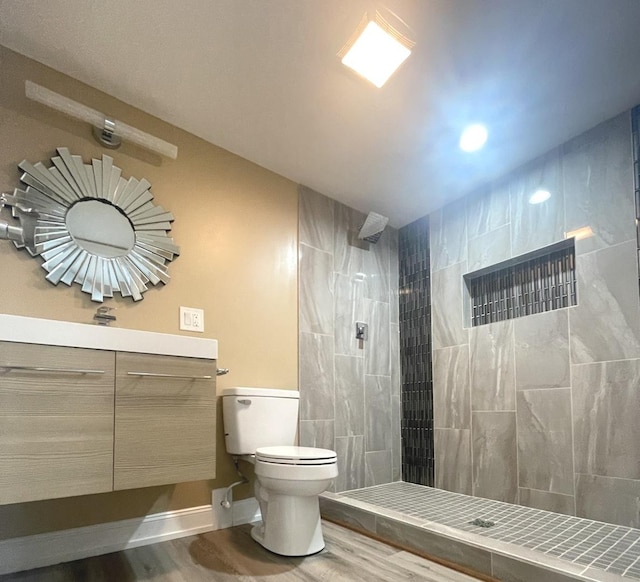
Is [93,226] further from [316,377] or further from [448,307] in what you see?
[448,307]

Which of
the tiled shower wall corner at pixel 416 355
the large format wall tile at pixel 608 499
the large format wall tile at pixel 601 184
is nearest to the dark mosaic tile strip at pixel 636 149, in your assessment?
the large format wall tile at pixel 601 184

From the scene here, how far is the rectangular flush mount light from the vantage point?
1.74 m

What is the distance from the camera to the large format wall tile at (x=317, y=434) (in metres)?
2.76

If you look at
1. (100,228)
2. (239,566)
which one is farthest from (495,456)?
(100,228)

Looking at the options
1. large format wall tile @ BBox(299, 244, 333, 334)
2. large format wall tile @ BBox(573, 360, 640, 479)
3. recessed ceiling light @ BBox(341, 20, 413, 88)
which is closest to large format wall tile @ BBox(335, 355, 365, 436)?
large format wall tile @ BBox(299, 244, 333, 334)

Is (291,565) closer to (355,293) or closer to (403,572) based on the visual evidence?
(403,572)

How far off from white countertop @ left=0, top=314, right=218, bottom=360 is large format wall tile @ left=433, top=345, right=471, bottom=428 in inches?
68.6

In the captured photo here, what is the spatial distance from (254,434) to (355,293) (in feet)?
4.30

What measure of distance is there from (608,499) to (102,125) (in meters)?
2.91

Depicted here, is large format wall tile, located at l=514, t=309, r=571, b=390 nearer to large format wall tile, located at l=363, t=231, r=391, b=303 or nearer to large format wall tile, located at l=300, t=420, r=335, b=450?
large format wall tile, located at l=363, t=231, r=391, b=303

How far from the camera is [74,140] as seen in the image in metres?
2.06

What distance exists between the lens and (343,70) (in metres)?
2.04

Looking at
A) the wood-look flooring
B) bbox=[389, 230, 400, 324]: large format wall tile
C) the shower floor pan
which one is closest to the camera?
the shower floor pan

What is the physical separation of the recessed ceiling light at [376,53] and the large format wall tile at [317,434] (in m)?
1.92
